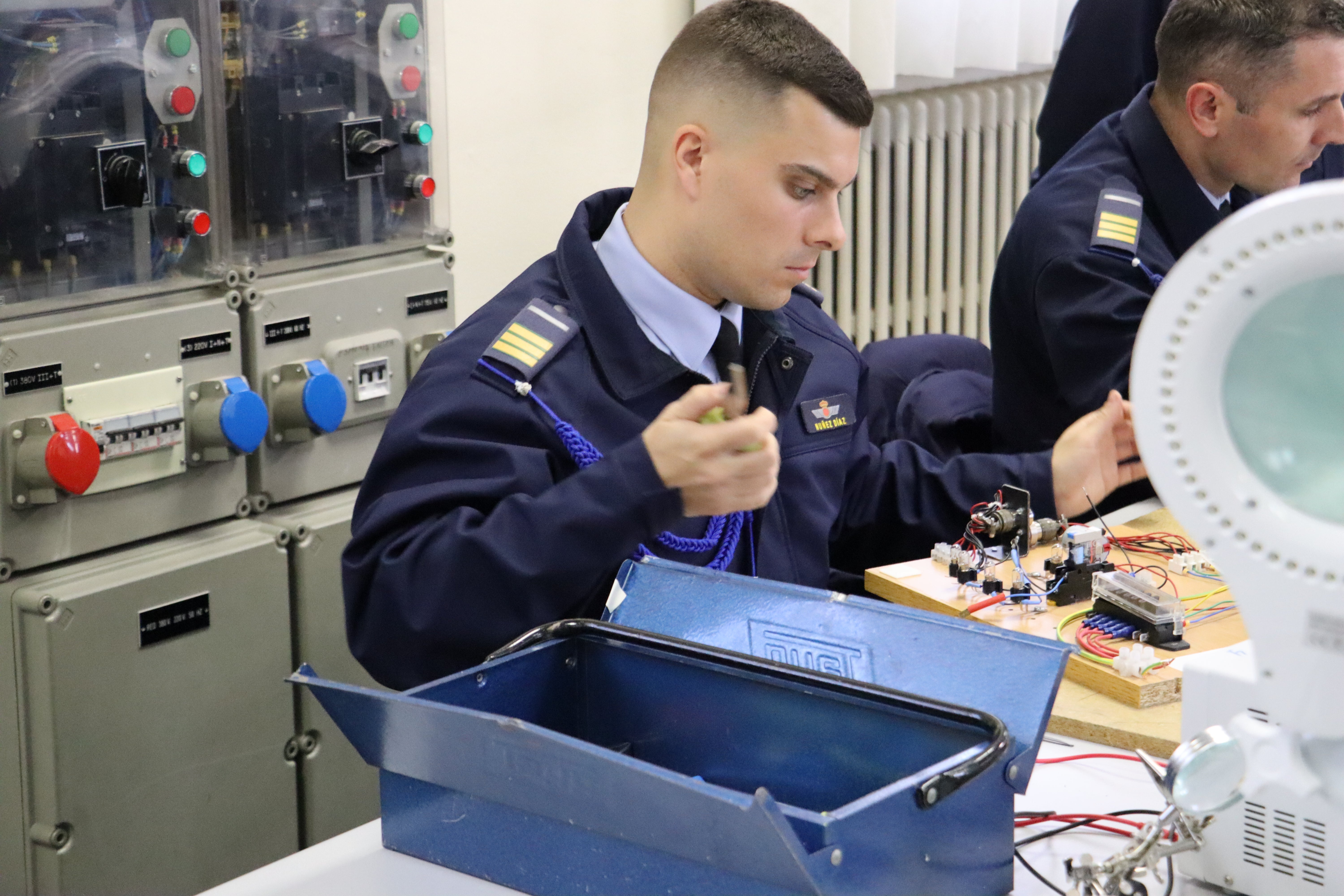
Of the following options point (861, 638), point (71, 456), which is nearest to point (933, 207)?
point (71, 456)

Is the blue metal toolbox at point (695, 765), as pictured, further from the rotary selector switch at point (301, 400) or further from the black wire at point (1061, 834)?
the rotary selector switch at point (301, 400)

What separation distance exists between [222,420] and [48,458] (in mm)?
235

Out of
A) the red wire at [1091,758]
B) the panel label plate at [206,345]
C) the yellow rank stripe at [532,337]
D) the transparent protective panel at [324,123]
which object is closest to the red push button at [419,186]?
the transparent protective panel at [324,123]

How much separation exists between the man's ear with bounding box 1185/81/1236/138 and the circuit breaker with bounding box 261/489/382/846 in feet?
4.44

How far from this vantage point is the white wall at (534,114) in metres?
2.73

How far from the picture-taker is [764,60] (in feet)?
5.40

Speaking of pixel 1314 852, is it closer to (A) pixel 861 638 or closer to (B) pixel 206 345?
(A) pixel 861 638

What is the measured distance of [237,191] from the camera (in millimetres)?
1997

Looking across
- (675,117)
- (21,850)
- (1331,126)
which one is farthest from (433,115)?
(1331,126)

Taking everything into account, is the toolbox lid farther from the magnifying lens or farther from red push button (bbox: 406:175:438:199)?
red push button (bbox: 406:175:438:199)

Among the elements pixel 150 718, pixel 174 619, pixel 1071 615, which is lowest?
pixel 150 718

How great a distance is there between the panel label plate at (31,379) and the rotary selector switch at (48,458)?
0.12 feet

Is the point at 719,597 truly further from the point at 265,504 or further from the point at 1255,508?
the point at 265,504

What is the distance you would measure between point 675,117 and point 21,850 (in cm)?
119
